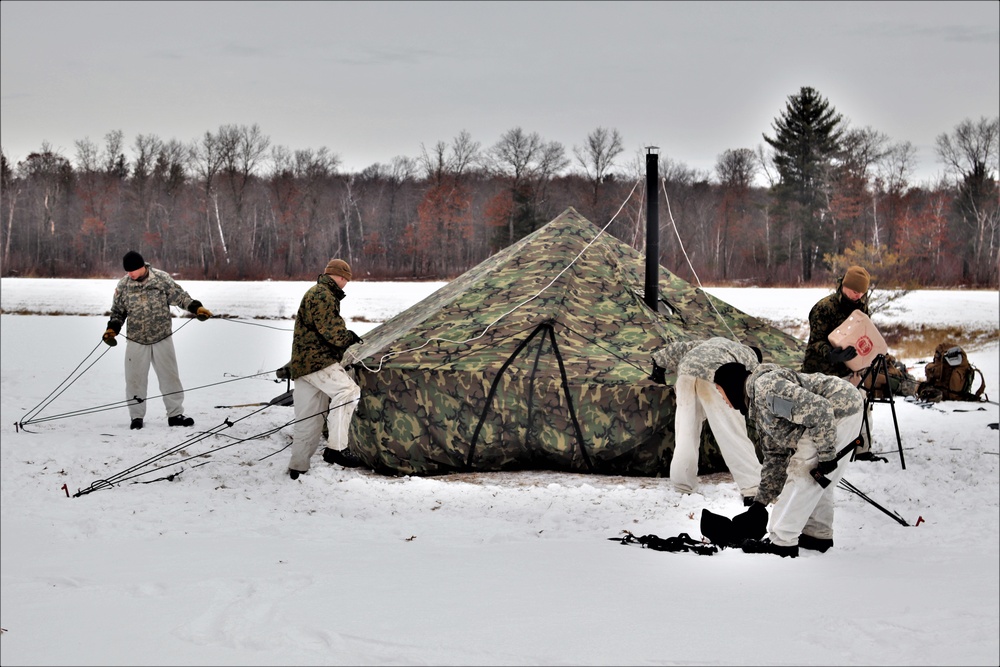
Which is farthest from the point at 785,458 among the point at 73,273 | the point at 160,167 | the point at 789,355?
A: the point at 160,167

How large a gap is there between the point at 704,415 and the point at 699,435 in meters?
0.14

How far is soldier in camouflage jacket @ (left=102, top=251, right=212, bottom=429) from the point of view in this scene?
26.8 ft

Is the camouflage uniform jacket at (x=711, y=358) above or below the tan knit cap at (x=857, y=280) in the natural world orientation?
below

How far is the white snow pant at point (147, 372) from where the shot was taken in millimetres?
8180

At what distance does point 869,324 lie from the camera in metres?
6.52

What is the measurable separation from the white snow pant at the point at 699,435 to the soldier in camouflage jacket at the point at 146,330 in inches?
161

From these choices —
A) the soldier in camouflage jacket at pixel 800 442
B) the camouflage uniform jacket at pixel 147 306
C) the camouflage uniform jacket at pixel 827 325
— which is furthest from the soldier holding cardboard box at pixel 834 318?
the camouflage uniform jacket at pixel 147 306

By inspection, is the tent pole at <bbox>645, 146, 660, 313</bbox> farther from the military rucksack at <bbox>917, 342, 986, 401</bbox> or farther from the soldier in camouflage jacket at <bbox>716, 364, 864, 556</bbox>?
the military rucksack at <bbox>917, 342, 986, 401</bbox>

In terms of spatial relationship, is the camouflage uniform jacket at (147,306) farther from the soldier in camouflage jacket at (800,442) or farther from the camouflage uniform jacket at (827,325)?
the soldier in camouflage jacket at (800,442)

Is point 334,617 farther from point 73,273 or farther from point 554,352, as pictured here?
point 73,273

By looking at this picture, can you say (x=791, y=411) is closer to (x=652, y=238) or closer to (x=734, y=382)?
(x=734, y=382)

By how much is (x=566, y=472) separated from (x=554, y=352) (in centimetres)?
83

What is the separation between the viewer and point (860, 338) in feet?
21.2

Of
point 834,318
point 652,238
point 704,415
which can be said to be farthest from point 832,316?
point 652,238
